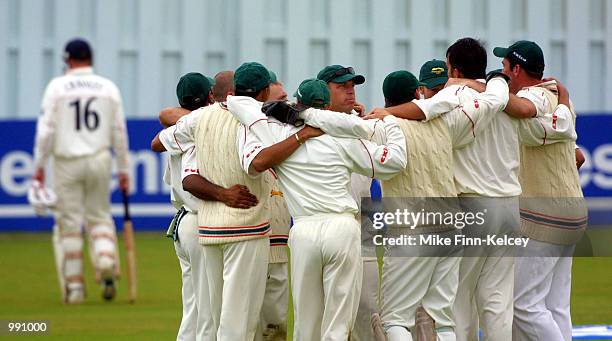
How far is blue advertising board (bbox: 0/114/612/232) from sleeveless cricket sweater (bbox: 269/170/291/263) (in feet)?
31.0

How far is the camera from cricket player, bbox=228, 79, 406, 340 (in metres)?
8.05

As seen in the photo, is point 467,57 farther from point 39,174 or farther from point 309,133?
point 39,174

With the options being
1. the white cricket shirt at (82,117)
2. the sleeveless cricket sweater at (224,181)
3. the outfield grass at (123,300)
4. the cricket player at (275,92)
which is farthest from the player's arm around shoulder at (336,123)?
the white cricket shirt at (82,117)

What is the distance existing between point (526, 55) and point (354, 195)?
1539 mm

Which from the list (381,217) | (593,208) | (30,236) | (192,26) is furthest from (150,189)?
(381,217)

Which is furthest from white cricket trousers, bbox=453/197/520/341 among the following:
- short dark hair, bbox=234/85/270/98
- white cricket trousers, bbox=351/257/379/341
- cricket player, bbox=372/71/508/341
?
short dark hair, bbox=234/85/270/98

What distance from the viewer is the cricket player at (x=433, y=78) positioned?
919cm

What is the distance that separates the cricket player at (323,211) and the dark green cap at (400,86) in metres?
0.50

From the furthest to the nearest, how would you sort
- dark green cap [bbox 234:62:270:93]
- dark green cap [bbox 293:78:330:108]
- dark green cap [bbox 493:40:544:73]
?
dark green cap [bbox 493:40:544:73] < dark green cap [bbox 234:62:270:93] < dark green cap [bbox 293:78:330:108]

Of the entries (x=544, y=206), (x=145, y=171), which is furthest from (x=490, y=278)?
(x=145, y=171)

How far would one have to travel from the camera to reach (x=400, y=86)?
858 centimetres

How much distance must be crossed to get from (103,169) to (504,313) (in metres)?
6.45

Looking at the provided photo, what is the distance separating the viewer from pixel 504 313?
8.59 meters

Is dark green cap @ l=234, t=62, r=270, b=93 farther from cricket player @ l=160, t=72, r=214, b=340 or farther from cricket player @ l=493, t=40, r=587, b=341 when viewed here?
cricket player @ l=493, t=40, r=587, b=341
